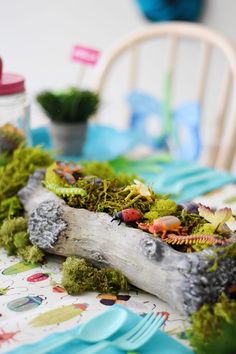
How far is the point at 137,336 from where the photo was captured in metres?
0.54

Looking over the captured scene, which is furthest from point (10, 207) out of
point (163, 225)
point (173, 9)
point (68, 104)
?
point (173, 9)

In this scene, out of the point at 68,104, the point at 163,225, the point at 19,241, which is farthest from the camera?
the point at 68,104

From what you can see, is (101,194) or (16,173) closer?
(101,194)

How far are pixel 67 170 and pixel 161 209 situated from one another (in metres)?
0.18

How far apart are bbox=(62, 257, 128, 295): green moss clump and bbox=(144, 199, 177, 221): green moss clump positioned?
0.22 feet

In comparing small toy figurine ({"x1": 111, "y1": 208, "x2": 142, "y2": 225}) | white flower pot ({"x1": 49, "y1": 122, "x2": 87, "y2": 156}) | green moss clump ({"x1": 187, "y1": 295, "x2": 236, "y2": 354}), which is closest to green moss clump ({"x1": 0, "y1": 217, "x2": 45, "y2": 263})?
small toy figurine ({"x1": 111, "y1": 208, "x2": 142, "y2": 225})

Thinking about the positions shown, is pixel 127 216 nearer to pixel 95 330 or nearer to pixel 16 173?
pixel 95 330

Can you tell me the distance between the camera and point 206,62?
1.62m

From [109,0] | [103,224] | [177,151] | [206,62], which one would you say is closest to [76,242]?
[103,224]

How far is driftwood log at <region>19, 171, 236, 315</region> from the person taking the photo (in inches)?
21.3

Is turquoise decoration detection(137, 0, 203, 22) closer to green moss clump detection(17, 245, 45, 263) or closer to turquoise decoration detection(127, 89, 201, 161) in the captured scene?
turquoise decoration detection(127, 89, 201, 161)

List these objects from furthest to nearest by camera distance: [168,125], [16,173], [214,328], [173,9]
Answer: [173,9] < [168,125] < [16,173] < [214,328]

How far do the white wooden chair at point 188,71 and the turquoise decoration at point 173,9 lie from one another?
11 cm

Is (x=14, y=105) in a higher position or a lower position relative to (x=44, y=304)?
higher
